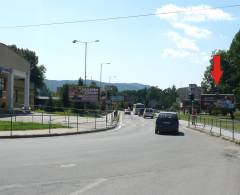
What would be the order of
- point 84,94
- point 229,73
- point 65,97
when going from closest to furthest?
point 84,94 → point 65,97 → point 229,73

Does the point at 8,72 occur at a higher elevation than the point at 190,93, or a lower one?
higher

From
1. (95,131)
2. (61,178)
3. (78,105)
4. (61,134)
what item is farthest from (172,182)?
(78,105)

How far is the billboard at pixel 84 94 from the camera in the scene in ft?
229

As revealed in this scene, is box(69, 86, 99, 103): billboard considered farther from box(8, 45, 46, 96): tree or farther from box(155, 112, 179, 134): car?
box(8, 45, 46, 96): tree

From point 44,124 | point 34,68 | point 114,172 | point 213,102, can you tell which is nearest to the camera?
point 114,172

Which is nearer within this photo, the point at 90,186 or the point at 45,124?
the point at 90,186

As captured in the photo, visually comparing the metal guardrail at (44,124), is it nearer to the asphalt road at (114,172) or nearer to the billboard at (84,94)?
the billboard at (84,94)

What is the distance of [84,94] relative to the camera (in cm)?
7050

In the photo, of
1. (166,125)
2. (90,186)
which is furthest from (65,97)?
(90,186)

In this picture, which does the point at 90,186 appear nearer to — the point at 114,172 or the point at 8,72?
the point at 114,172

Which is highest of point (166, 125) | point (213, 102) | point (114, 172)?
point (213, 102)

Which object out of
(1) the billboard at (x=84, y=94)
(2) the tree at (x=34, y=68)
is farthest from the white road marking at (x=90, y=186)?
(2) the tree at (x=34, y=68)

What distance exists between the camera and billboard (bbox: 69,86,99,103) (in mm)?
69812

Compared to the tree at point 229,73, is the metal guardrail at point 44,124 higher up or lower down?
lower down
